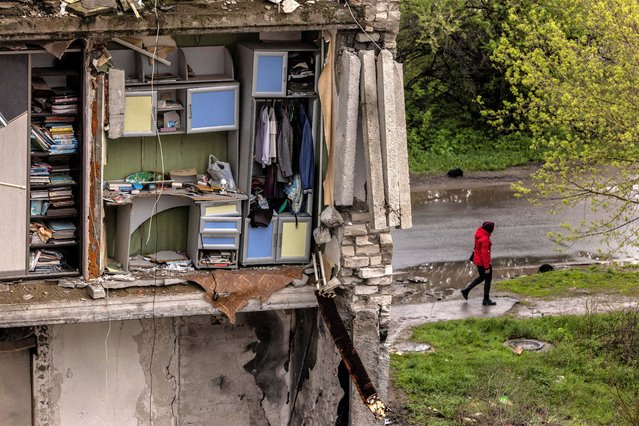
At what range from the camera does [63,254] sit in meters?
13.4

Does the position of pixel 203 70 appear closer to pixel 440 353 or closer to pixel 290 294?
pixel 290 294

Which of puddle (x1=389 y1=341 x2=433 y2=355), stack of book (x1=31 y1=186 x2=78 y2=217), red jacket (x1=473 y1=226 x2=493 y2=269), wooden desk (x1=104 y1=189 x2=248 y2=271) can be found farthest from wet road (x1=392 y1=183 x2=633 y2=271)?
stack of book (x1=31 y1=186 x2=78 y2=217)

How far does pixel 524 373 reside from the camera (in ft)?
56.9

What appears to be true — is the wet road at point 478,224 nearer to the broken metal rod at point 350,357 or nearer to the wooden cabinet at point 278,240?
the wooden cabinet at point 278,240

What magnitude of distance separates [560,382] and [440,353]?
1773 millimetres

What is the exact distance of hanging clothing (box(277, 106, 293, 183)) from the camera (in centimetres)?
1366

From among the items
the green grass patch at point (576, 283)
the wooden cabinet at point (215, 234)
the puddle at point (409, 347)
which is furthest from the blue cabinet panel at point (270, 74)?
the green grass patch at point (576, 283)

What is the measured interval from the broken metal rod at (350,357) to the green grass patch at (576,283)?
7.76m

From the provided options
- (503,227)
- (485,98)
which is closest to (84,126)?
(503,227)

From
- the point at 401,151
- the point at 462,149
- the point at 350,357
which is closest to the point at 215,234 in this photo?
the point at 350,357

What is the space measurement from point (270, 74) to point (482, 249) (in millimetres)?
6983

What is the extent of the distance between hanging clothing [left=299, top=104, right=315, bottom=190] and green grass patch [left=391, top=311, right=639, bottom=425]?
408 cm

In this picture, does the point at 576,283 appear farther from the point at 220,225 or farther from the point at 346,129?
the point at 346,129

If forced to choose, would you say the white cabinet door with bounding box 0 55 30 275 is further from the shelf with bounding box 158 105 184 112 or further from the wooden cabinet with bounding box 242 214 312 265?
the wooden cabinet with bounding box 242 214 312 265
